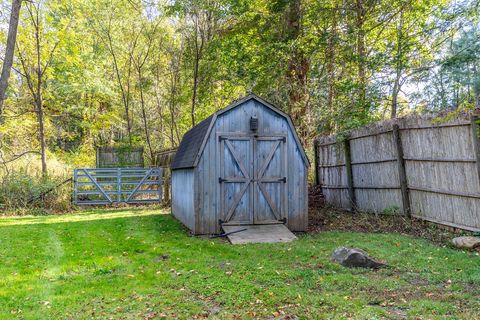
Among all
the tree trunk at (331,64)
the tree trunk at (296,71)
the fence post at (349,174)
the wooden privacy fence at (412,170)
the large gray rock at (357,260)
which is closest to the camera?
the large gray rock at (357,260)

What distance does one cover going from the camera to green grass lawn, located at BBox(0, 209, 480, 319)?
11.8ft

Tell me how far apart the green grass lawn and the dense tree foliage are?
273 cm

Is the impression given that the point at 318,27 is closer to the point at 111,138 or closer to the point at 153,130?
the point at 153,130

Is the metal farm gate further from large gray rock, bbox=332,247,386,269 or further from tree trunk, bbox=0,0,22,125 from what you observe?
large gray rock, bbox=332,247,386,269

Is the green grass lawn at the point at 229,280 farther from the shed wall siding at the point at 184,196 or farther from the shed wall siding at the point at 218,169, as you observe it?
the shed wall siding at the point at 184,196

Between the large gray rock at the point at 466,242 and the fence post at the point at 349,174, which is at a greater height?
the fence post at the point at 349,174

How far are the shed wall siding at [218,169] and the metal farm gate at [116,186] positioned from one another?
267 inches

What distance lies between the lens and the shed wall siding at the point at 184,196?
800 centimetres

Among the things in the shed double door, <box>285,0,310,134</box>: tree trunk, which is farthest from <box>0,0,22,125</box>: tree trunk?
<box>285,0,310,134</box>: tree trunk

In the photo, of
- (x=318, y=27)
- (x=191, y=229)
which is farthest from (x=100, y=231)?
(x=318, y=27)

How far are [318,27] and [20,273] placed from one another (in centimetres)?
1089

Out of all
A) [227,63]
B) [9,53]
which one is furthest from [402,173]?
[227,63]

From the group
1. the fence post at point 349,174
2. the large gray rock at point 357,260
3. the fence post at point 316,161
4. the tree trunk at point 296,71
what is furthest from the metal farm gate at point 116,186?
the large gray rock at point 357,260

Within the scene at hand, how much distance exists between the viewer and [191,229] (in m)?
8.02
